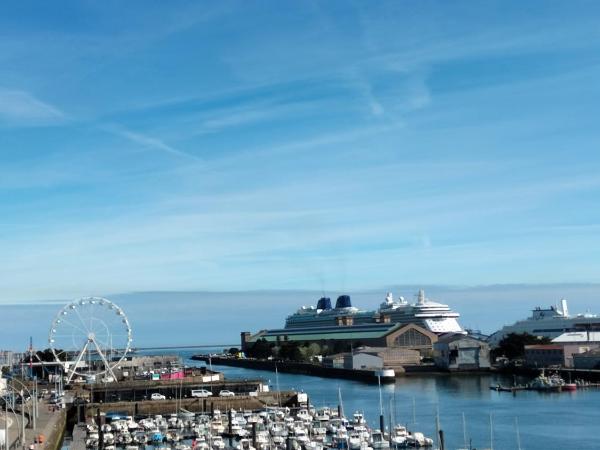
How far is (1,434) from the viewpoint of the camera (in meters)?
23.8

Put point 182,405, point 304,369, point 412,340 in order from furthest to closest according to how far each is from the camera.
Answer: point 412,340 < point 304,369 < point 182,405

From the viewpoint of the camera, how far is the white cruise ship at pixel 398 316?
260 feet

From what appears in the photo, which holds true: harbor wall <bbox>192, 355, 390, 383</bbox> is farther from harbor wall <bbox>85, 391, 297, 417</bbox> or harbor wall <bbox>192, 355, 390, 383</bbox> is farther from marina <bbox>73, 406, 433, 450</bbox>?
marina <bbox>73, 406, 433, 450</bbox>

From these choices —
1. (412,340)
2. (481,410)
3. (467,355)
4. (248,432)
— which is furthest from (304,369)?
(248,432)

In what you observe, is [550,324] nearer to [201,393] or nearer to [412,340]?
[412,340]

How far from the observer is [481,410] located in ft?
112

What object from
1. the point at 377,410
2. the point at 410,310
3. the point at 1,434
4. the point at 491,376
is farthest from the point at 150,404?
the point at 410,310

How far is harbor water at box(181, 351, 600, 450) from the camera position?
26.8 meters

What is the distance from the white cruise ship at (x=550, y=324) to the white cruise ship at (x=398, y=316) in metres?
4.61

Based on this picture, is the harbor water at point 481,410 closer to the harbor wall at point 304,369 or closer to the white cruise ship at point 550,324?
the harbor wall at point 304,369

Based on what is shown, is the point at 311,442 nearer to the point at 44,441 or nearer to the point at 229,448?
the point at 229,448

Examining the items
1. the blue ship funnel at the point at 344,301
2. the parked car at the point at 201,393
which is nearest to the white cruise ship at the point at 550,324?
the blue ship funnel at the point at 344,301

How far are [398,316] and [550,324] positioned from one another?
1273 cm

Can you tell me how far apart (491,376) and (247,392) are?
1806 cm
